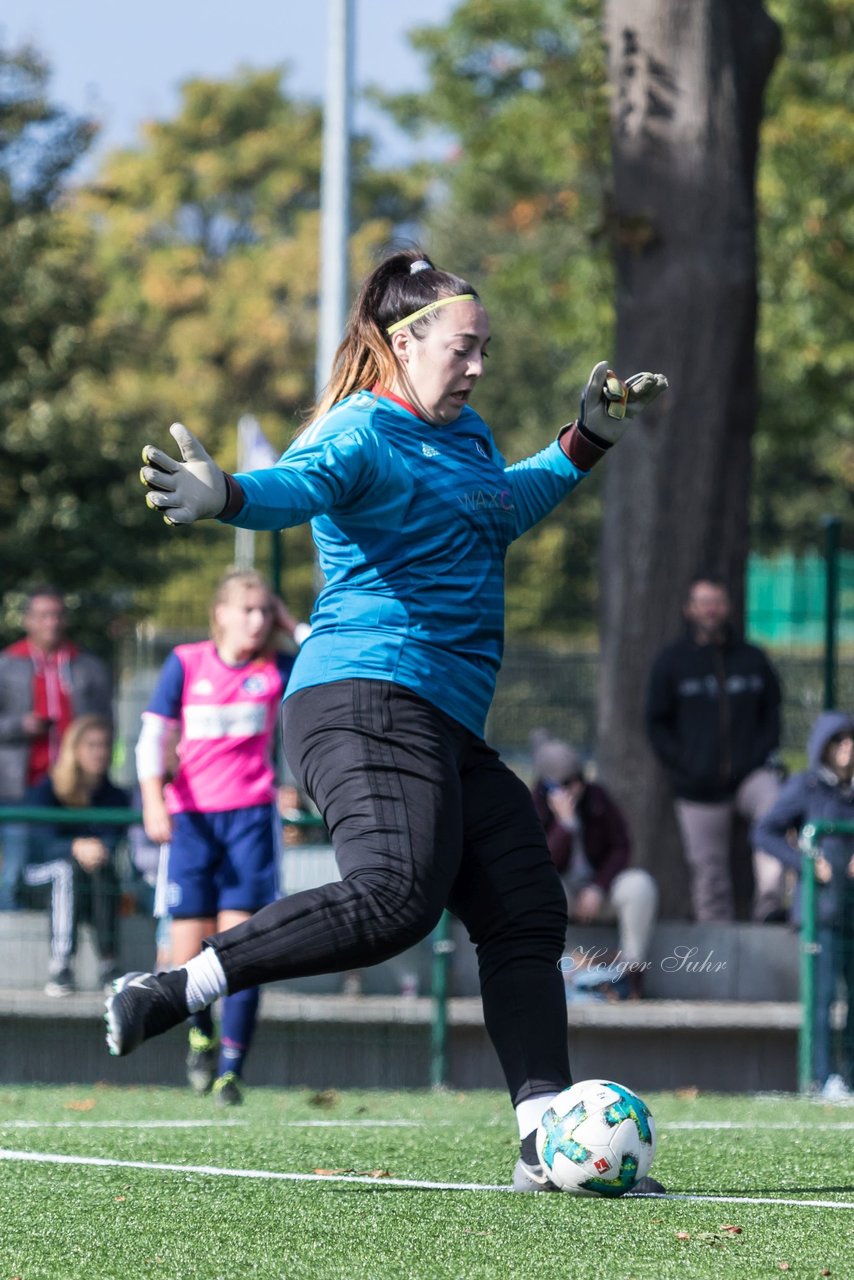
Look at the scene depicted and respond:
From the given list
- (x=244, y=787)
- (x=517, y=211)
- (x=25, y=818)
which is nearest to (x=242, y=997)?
(x=244, y=787)

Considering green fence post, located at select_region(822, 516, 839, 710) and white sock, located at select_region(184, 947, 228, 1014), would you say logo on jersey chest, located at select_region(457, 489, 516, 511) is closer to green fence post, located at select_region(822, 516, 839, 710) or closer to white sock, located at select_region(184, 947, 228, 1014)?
white sock, located at select_region(184, 947, 228, 1014)

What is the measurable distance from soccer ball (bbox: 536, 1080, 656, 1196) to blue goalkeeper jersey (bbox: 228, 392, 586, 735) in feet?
2.86

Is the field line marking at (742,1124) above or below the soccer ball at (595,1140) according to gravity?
below

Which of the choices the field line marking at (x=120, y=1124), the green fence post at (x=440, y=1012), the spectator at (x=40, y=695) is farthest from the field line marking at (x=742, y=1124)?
the spectator at (x=40, y=695)

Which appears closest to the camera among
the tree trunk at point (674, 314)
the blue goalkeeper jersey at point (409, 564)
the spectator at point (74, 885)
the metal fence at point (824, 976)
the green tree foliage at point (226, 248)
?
the blue goalkeeper jersey at point (409, 564)

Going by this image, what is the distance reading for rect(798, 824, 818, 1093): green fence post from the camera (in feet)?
30.2

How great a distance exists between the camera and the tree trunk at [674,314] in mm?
12094

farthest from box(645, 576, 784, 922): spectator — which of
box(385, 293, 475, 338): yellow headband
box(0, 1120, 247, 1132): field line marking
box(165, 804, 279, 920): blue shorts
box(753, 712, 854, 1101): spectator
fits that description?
box(385, 293, 475, 338): yellow headband

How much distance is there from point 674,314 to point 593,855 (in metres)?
3.64

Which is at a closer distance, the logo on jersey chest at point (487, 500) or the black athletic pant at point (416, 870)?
Result: the black athletic pant at point (416, 870)

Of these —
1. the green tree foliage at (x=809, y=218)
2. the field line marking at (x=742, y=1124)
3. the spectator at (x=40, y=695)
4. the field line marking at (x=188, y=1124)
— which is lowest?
the field line marking at (x=742, y=1124)

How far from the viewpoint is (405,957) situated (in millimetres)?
9875

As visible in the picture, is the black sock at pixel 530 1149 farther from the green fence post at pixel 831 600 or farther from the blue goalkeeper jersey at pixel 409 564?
the green fence post at pixel 831 600

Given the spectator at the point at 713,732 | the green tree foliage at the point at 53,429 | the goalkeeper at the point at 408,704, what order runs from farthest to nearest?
the green tree foliage at the point at 53,429 < the spectator at the point at 713,732 < the goalkeeper at the point at 408,704
